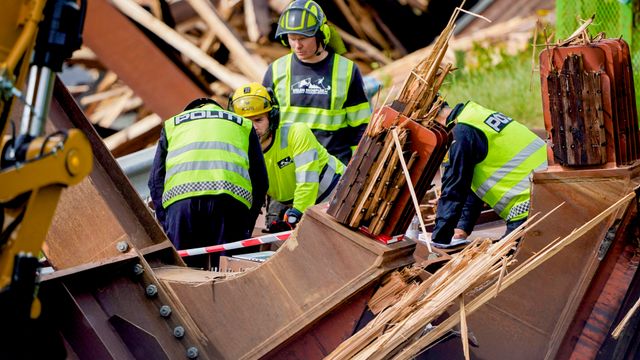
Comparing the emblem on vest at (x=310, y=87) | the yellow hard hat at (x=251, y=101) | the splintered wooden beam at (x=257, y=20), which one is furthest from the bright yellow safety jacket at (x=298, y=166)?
the splintered wooden beam at (x=257, y=20)

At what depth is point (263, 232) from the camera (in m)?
8.79

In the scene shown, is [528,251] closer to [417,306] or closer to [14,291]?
[417,306]

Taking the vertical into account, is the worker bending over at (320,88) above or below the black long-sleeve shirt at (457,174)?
below

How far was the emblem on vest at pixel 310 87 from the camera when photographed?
30.5 feet

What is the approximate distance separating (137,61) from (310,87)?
547cm

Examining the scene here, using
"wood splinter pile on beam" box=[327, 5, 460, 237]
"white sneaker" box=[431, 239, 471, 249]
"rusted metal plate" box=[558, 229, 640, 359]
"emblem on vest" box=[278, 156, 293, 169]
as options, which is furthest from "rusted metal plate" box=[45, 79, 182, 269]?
"emblem on vest" box=[278, 156, 293, 169]

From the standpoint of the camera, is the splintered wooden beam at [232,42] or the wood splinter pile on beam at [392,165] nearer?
the wood splinter pile on beam at [392,165]

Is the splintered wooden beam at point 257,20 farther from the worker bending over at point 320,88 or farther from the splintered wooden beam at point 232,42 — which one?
the worker bending over at point 320,88

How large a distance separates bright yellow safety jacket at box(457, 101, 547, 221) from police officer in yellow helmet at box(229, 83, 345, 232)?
138 centimetres

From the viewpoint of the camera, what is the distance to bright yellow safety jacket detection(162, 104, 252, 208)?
24.3 feet

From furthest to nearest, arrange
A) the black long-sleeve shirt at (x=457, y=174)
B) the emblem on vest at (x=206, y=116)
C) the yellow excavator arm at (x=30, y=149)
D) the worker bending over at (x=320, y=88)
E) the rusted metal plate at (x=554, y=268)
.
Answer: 1. the worker bending over at (x=320, y=88)
2. the emblem on vest at (x=206, y=116)
3. the black long-sleeve shirt at (x=457, y=174)
4. the rusted metal plate at (x=554, y=268)
5. the yellow excavator arm at (x=30, y=149)

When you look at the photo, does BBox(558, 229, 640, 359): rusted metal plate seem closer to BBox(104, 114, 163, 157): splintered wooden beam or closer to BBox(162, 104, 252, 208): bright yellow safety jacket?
BBox(162, 104, 252, 208): bright yellow safety jacket

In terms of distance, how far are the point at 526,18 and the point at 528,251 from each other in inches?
358

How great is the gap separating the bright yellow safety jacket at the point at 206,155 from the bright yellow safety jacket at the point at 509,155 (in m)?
1.47
